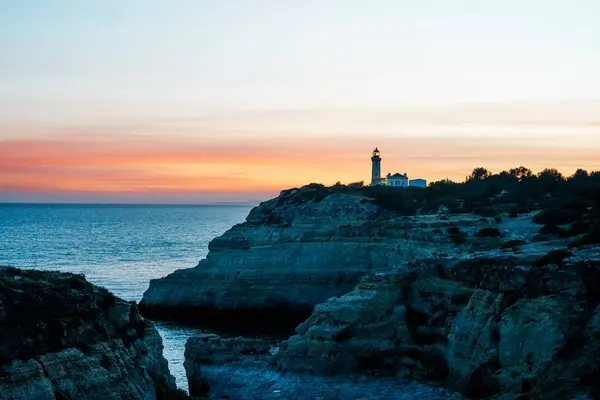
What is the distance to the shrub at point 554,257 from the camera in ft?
101

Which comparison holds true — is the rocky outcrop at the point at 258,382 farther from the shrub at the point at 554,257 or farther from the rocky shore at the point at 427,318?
the shrub at the point at 554,257

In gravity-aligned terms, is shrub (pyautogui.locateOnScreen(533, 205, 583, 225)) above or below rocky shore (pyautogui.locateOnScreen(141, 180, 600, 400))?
above

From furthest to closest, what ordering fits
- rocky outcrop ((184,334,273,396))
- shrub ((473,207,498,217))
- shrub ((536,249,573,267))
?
shrub ((473,207,498,217)), rocky outcrop ((184,334,273,396)), shrub ((536,249,573,267))

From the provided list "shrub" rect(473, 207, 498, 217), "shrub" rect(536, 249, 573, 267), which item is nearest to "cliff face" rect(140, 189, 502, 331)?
"shrub" rect(473, 207, 498, 217)

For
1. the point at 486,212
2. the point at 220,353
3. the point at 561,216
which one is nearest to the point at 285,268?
the point at 486,212

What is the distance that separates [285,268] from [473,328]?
103 feet

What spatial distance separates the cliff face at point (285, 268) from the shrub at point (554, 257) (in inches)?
977

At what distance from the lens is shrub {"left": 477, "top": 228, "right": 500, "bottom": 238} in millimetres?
55594

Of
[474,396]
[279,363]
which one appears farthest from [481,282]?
[279,363]

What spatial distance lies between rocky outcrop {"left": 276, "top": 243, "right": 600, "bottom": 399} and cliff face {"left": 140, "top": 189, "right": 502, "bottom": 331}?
19.2 meters

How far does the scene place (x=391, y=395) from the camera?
32.7 metres

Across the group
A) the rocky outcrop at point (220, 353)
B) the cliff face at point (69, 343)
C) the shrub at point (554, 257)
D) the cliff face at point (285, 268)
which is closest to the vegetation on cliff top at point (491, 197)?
the cliff face at point (285, 268)

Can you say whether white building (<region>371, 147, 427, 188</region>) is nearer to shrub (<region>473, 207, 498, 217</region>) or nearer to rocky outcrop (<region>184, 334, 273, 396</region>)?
shrub (<region>473, 207, 498, 217</region>)

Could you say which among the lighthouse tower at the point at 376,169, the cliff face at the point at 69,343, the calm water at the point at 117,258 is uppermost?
the lighthouse tower at the point at 376,169
